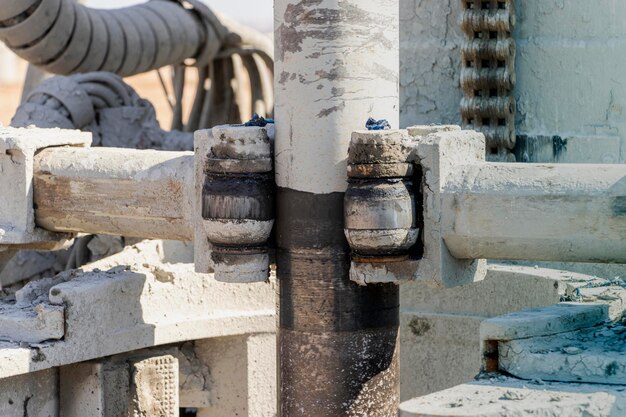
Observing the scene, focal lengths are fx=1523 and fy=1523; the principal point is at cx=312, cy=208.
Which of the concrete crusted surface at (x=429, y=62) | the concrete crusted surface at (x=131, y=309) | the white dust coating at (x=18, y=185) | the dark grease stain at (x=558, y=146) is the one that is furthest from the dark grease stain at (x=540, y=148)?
the white dust coating at (x=18, y=185)

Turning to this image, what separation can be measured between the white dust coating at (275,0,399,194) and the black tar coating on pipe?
0.13 meters

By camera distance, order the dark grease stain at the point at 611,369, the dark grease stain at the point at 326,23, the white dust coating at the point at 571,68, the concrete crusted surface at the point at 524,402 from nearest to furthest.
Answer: the concrete crusted surface at the point at 524,402 < the dark grease stain at the point at 611,369 < the dark grease stain at the point at 326,23 < the white dust coating at the point at 571,68

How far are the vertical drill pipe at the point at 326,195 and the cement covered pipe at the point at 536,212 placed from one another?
18.8 inches

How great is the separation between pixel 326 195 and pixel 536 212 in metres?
0.88

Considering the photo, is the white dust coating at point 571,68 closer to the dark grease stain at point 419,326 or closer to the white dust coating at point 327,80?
the dark grease stain at point 419,326

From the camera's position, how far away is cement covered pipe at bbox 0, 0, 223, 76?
10.6m

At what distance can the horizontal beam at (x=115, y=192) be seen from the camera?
267 inches

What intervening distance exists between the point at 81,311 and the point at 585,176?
7.79 ft

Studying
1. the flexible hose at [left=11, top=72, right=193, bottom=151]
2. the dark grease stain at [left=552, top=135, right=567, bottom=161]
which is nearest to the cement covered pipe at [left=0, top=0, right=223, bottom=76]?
the flexible hose at [left=11, top=72, right=193, bottom=151]

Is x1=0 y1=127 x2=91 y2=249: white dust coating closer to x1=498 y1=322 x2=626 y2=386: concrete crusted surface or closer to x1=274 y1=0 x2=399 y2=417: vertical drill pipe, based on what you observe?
x1=274 y1=0 x2=399 y2=417: vertical drill pipe

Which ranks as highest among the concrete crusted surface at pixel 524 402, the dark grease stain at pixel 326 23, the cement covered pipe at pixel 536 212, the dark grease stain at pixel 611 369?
the dark grease stain at pixel 326 23

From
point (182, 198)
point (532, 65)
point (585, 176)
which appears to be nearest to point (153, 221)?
point (182, 198)

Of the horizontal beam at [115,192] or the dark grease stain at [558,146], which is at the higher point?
the dark grease stain at [558,146]

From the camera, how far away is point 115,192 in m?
6.97
